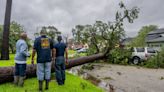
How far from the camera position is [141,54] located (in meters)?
20.5

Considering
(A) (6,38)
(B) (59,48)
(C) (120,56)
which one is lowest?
(C) (120,56)

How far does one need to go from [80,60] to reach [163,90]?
616 centimetres

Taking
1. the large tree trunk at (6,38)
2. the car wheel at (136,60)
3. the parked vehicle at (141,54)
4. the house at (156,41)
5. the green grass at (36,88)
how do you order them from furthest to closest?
the house at (156,41), the car wheel at (136,60), the parked vehicle at (141,54), the large tree trunk at (6,38), the green grass at (36,88)

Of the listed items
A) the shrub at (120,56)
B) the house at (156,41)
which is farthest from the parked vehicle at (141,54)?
the house at (156,41)

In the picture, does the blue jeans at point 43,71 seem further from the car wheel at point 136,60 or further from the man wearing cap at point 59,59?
the car wheel at point 136,60

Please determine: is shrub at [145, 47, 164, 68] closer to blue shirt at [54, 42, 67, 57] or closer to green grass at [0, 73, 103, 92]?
green grass at [0, 73, 103, 92]

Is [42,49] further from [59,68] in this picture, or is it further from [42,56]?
[59,68]

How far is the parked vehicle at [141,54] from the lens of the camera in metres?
20.2

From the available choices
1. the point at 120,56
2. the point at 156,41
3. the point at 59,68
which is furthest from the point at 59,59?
the point at 156,41

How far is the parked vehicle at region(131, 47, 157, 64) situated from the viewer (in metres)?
20.2

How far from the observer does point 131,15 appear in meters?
21.3

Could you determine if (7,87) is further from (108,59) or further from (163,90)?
(108,59)

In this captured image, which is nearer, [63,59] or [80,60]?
[63,59]

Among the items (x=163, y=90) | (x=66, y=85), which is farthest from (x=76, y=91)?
(x=163, y=90)
